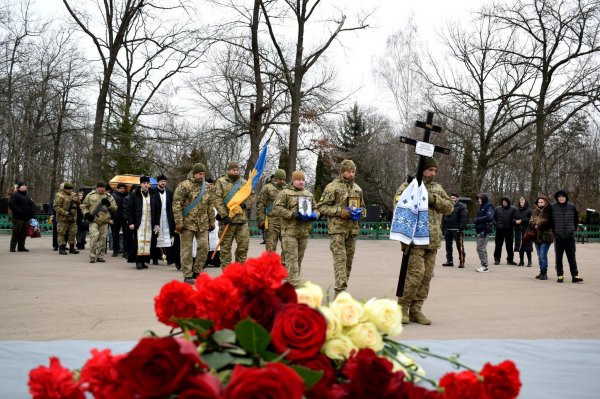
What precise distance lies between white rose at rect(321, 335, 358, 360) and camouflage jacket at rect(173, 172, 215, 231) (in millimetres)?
9779

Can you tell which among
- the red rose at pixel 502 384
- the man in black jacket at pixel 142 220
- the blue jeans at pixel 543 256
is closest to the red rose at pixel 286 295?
the red rose at pixel 502 384

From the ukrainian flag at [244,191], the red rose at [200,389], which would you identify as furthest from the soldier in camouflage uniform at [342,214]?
the red rose at [200,389]

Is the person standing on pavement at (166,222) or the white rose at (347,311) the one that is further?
the person standing on pavement at (166,222)

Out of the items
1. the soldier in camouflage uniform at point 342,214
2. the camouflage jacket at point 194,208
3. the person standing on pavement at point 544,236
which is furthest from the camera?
the person standing on pavement at point 544,236

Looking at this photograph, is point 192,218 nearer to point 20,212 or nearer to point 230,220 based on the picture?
point 230,220

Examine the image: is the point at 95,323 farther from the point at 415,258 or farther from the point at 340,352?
the point at 340,352

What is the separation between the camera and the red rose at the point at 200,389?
5.15ft

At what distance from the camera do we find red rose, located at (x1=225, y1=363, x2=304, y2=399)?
1.48 meters

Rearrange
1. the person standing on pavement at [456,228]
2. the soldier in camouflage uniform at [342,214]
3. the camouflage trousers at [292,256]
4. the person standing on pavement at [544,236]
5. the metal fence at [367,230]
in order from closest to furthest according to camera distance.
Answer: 1. the soldier in camouflage uniform at [342,214]
2. the camouflage trousers at [292,256]
3. the person standing on pavement at [544,236]
4. the person standing on pavement at [456,228]
5. the metal fence at [367,230]

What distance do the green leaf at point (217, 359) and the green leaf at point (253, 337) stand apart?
2.4 inches

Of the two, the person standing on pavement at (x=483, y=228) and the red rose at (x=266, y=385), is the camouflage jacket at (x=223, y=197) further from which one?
the red rose at (x=266, y=385)

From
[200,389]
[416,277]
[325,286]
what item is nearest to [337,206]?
[416,277]

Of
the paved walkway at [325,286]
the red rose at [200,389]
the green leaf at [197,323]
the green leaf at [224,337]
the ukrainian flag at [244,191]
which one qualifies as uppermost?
the ukrainian flag at [244,191]

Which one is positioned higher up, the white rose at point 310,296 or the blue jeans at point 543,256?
the white rose at point 310,296
